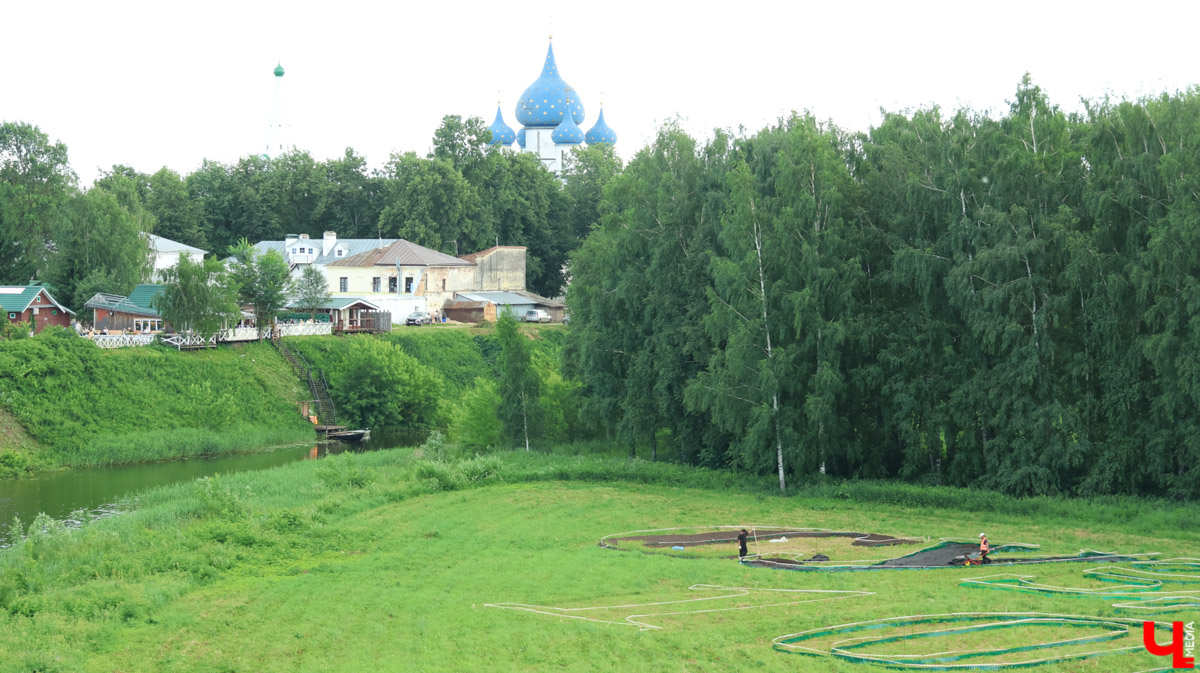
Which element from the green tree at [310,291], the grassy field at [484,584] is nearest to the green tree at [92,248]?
the green tree at [310,291]

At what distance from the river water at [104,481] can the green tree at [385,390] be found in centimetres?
422

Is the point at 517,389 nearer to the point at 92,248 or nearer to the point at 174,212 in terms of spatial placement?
the point at 92,248

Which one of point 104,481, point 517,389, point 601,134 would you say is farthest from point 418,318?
point 601,134

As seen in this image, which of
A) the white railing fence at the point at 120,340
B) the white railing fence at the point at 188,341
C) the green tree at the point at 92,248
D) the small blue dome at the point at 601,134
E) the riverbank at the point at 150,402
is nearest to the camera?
the riverbank at the point at 150,402

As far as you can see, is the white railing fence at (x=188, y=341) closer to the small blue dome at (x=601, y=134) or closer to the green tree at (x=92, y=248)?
the green tree at (x=92, y=248)

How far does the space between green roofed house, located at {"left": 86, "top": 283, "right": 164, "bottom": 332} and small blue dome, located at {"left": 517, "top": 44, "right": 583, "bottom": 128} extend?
200ft

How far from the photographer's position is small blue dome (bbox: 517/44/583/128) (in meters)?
113

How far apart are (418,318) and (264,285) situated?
15.1m

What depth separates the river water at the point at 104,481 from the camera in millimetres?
34188

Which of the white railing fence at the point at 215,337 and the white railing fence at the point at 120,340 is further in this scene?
the white railing fence at the point at 215,337

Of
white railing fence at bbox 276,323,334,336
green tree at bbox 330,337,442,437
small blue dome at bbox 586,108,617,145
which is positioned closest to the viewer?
green tree at bbox 330,337,442,437

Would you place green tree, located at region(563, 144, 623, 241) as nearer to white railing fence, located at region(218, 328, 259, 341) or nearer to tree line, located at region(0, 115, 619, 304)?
tree line, located at region(0, 115, 619, 304)

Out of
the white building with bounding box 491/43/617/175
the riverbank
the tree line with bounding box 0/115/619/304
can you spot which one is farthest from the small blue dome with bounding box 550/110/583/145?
the riverbank

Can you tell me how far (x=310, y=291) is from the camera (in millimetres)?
67562
